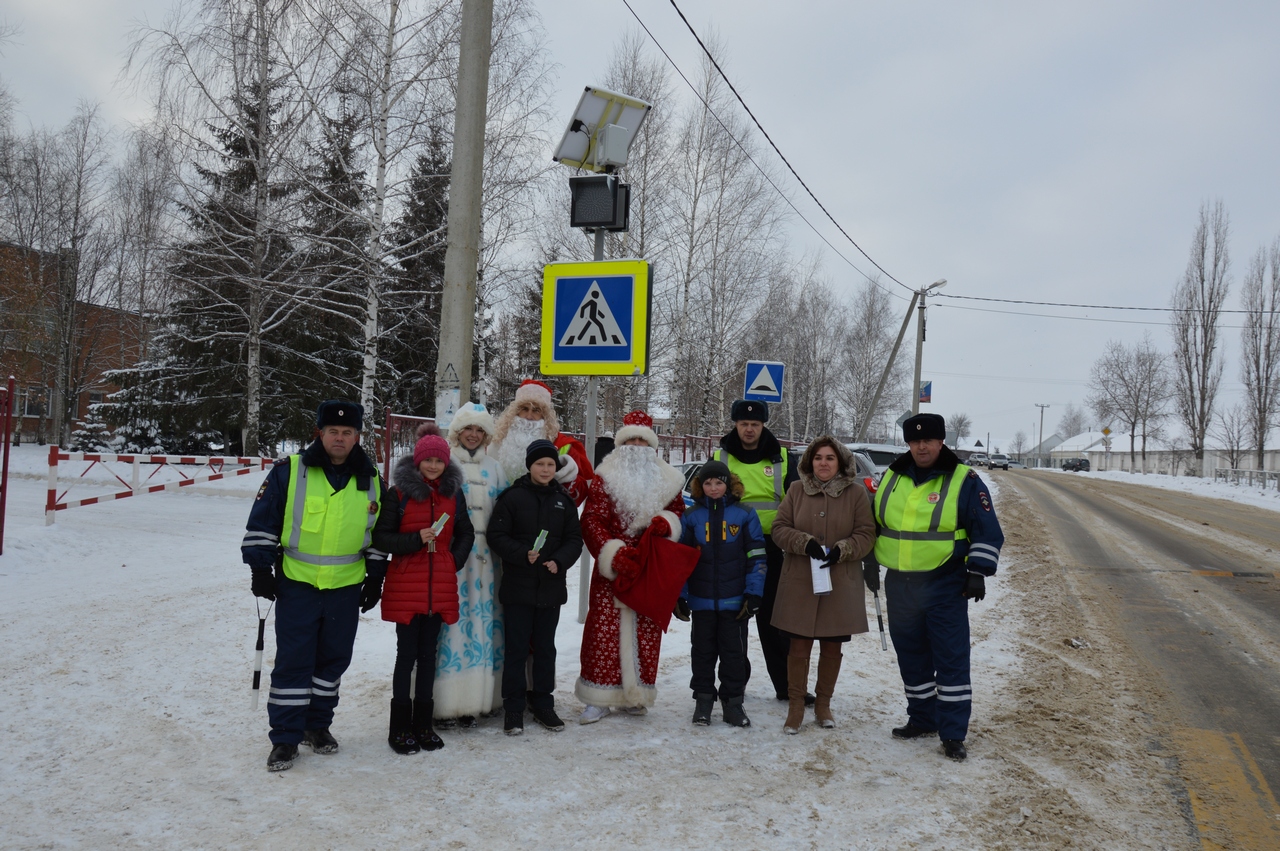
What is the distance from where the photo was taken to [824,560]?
445 cm

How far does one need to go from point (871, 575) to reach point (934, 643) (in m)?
0.79

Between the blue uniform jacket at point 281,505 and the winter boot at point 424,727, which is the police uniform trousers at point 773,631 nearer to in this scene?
the winter boot at point 424,727

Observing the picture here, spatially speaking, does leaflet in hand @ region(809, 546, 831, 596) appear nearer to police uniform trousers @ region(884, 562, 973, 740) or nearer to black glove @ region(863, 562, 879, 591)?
police uniform trousers @ region(884, 562, 973, 740)

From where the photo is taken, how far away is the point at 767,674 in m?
5.75

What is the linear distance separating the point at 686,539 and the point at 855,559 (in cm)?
97

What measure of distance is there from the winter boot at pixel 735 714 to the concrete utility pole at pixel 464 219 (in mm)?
2551

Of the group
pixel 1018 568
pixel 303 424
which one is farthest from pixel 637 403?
pixel 1018 568

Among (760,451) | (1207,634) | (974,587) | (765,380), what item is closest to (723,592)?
(760,451)

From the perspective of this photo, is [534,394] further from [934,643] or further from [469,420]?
[934,643]

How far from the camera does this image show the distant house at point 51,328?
78.6ft

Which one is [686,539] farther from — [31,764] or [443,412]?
[31,764]

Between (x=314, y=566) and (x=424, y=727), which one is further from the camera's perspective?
(x=424, y=727)

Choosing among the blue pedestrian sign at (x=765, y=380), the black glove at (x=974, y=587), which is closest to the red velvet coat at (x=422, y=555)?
the black glove at (x=974, y=587)

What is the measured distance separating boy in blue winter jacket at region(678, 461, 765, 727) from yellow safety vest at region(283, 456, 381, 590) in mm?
1842
